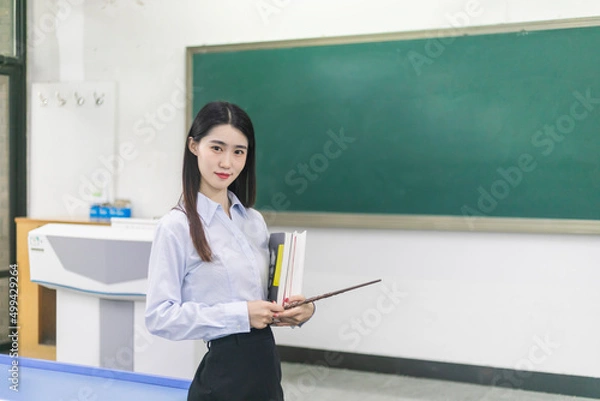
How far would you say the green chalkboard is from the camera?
10.6 ft

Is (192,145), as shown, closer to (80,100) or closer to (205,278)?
(205,278)

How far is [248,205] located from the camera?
1.41 meters

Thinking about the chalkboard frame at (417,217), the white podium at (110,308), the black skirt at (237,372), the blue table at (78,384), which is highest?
the chalkboard frame at (417,217)

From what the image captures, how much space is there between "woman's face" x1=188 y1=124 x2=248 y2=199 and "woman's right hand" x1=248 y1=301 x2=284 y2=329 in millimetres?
262

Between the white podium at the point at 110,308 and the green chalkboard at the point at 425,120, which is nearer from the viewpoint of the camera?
the white podium at the point at 110,308

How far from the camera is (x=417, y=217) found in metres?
3.52

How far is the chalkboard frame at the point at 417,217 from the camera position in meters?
3.25

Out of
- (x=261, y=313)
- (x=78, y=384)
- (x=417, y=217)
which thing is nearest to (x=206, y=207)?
(x=261, y=313)

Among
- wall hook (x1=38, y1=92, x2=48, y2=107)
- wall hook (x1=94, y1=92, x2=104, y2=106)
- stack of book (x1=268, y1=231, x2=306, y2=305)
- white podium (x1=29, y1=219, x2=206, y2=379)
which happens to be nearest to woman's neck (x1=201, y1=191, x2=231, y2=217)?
stack of book (x1=268, y1=231, x2=306, y2=305)

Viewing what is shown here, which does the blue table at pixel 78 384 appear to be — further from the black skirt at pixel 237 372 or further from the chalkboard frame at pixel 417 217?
the chalkboard frame at pixel 417 217

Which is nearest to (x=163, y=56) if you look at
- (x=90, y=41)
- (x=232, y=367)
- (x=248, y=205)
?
(x=90, y=41)

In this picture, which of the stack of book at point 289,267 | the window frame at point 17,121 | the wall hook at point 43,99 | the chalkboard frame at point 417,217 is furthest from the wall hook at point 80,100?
the stack of book at point 289,267

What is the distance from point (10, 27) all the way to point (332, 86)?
236 cm

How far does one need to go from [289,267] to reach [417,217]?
233cm
